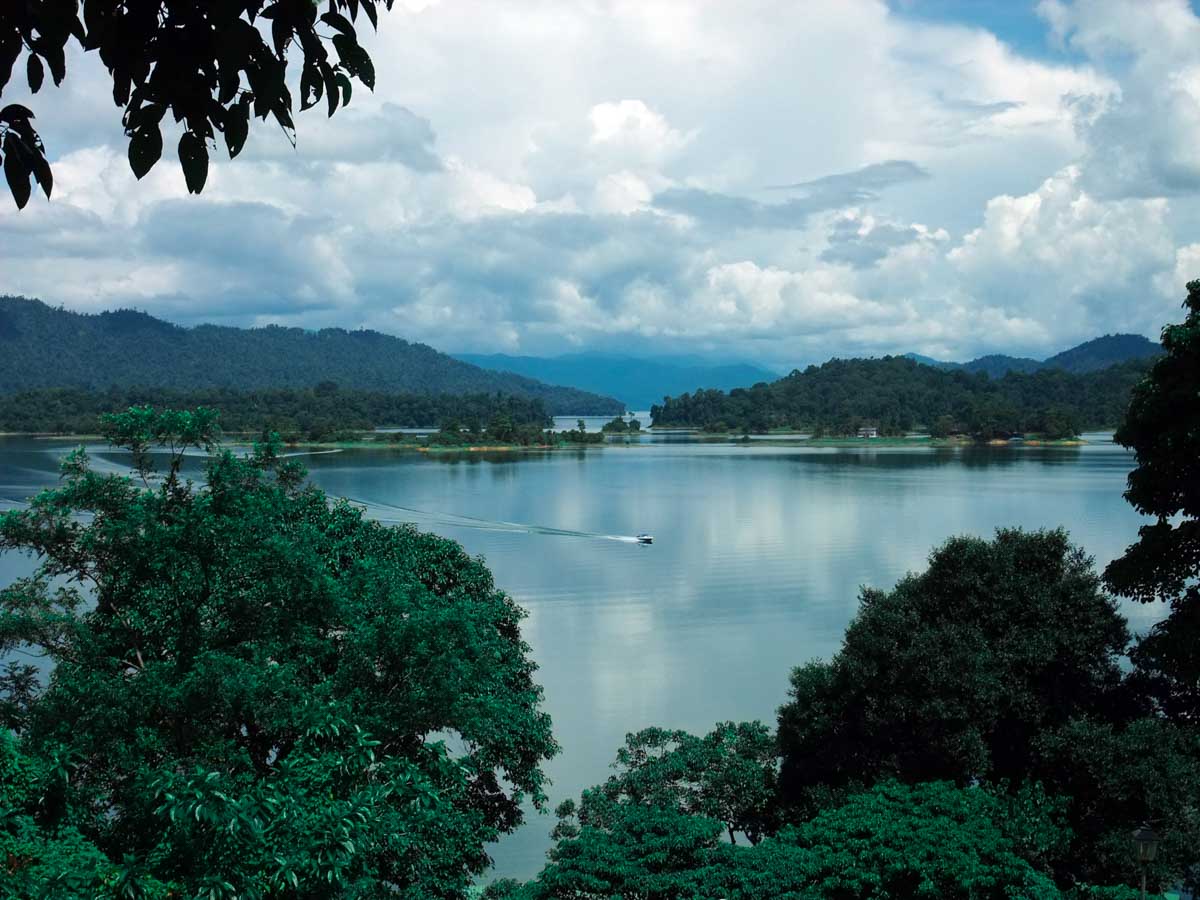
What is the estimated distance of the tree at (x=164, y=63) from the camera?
1837mm

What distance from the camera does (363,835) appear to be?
19.3 ft

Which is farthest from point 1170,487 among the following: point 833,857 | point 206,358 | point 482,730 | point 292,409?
point 206,358

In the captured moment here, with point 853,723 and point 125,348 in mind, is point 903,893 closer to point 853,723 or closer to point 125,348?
point 853,723

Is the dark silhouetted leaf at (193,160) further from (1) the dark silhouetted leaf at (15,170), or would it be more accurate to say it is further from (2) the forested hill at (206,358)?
(2) the forested hill at (206,358)

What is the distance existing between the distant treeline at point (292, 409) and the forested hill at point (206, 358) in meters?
19.6

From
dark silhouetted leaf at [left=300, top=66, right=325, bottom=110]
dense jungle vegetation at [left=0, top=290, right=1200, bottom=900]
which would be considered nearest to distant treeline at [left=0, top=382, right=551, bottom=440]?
dense jungle vegetation at [left=0, top=290, right=1200, bottom=900]

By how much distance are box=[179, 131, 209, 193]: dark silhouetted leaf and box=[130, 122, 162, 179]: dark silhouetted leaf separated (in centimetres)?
5

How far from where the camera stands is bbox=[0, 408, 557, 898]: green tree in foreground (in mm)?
5578

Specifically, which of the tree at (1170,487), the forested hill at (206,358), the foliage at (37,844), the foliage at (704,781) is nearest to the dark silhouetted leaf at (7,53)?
the foliage at (37,844)

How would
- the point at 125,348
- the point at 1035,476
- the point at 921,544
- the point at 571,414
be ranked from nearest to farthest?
the point at 921,544 < the point at 1035,476 < the point at 125,348 < the point at 571,414

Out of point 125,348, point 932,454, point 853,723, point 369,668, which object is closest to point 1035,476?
point 932,454

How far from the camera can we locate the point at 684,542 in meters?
34.7

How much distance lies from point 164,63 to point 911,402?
118 meters

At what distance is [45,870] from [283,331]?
607ft
